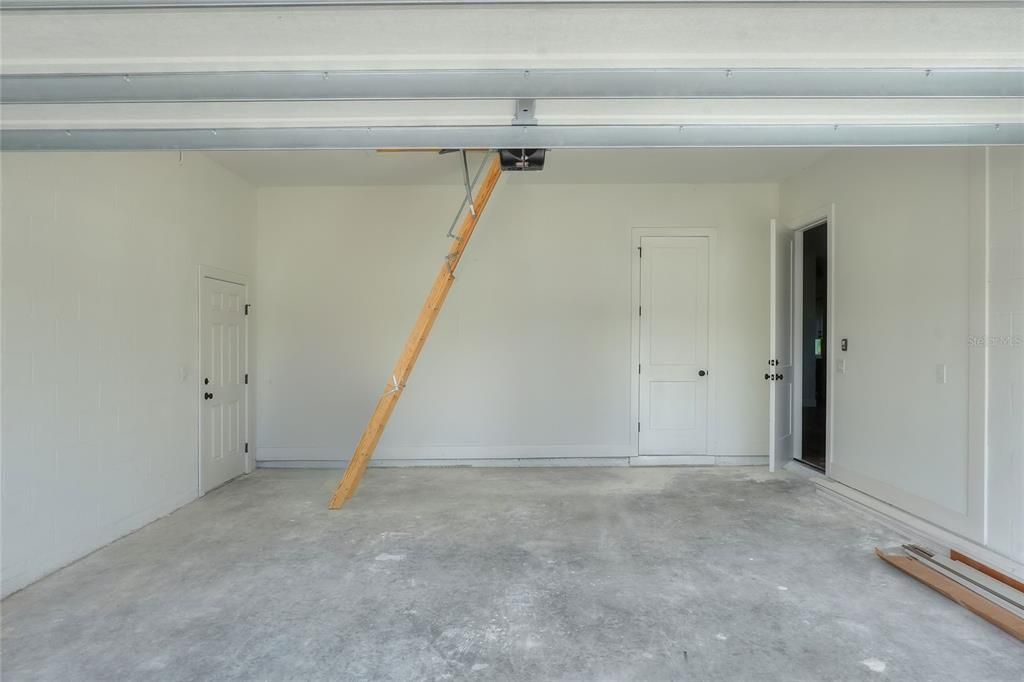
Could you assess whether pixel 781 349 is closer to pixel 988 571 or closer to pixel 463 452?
pixel 988 571

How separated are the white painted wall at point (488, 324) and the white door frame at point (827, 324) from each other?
1.06 ft

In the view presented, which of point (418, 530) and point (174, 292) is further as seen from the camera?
point (174, 292)

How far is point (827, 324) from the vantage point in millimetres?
4559

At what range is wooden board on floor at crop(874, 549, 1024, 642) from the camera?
222cm

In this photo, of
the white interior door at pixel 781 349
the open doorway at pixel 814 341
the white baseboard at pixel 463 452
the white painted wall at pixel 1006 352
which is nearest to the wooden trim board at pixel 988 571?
the white painted wall at pixel 1006 352

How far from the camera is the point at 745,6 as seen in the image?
152cm

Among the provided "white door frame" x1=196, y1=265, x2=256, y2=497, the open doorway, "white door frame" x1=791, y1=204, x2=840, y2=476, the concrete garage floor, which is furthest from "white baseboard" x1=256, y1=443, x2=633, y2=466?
the open doorway

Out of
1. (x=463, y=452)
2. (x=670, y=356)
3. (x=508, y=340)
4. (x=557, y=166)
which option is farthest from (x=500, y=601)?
(x=557, y=166)

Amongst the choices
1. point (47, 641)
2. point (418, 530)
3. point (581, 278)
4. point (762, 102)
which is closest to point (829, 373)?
point (581, 278)

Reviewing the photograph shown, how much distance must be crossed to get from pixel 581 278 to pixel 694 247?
4.08 feet

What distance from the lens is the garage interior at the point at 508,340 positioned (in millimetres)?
1783

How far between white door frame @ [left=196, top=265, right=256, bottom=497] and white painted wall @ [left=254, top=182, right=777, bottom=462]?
14 cm

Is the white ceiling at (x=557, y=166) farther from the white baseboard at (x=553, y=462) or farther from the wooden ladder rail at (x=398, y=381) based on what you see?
the white baseboard at (x=553, y=462)

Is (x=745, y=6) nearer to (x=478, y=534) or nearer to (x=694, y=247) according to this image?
(x=478, y=534)
